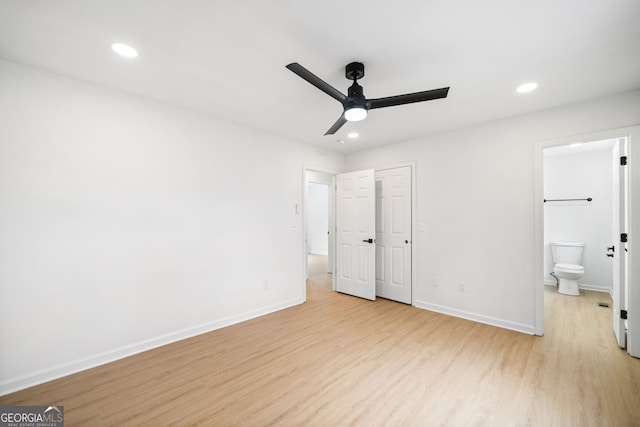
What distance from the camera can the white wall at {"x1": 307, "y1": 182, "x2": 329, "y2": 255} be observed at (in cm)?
890

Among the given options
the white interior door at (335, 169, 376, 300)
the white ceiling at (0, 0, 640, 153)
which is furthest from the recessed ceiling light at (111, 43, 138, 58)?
the white interior door at (335, 169, 376, 300)

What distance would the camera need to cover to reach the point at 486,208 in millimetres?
3309

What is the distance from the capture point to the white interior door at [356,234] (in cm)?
425

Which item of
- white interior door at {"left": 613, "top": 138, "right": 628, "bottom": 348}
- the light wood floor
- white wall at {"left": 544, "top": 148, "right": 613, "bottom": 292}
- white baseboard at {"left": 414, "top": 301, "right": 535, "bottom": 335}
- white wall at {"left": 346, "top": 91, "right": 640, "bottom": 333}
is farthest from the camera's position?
white wall at {"left": 544, "top": 148, "right": 613, "bottom": 292}

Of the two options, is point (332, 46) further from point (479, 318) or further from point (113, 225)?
point (479, 318)

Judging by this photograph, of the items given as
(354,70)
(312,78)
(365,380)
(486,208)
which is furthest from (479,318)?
(312,78)

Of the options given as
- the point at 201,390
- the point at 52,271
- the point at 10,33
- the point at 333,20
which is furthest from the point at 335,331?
the point at 10,33

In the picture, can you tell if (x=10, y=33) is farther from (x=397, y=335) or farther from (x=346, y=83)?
(x=397, y=335)

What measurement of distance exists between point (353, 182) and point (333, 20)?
2.99 m

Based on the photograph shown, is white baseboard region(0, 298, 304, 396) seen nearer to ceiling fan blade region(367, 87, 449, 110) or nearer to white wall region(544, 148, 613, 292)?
ceiling fan blade region(367, 87, 449, 110)

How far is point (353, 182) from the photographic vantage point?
450 centimetres

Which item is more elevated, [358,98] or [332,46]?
[332,46]

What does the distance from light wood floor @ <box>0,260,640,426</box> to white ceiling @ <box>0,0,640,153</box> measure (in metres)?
2.54

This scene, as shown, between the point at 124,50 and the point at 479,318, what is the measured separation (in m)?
4.54
